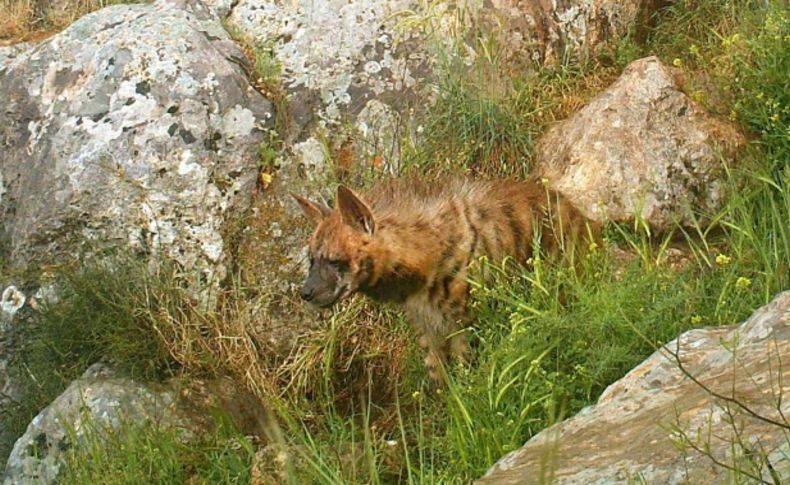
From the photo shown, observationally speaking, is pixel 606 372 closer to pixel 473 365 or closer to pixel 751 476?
pixel 473 365

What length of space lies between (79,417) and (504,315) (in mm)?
1813

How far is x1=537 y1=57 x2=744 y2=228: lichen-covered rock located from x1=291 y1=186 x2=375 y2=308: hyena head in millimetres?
984

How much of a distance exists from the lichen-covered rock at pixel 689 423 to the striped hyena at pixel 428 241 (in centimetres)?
170

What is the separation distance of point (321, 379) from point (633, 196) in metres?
1.60

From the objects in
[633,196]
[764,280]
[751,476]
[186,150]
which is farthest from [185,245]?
[751,476]

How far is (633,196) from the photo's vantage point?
599 cm

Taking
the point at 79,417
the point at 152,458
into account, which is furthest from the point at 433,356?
the point at 79,417

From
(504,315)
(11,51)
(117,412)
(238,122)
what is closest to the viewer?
(504,315)

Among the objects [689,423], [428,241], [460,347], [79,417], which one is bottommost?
[79,417]

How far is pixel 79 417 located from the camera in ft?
18.4

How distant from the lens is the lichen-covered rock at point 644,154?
19.8 ft

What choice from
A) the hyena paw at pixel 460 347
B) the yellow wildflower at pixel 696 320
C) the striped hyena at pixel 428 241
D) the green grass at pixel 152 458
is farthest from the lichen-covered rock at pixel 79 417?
the yellow wildflower at pixel 696 320

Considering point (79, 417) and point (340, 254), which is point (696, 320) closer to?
point (340, 254)

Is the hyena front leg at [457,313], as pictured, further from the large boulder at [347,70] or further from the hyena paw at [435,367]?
the large boulder at [347,70]
